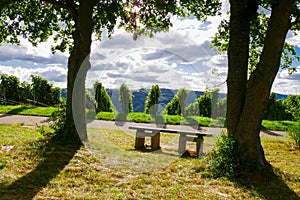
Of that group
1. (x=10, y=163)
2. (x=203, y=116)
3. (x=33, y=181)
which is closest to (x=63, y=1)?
(x=10, y=163)

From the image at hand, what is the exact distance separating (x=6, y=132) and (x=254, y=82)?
7.66 metres

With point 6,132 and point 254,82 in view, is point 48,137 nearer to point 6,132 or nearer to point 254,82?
point 6,132

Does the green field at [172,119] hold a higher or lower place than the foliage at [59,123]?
lower

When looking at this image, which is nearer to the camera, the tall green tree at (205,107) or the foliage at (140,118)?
the foliage at (140,118)

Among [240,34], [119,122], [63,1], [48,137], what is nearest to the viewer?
[240,34]

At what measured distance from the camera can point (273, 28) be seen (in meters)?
6.28

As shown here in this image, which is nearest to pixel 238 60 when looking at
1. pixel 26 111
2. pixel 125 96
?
pixel 125 96

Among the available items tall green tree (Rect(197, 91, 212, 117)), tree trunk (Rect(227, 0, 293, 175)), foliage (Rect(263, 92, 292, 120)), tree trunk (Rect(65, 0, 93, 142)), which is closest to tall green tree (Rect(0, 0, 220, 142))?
tree trunk (Rect(65, 0, 93, 142))

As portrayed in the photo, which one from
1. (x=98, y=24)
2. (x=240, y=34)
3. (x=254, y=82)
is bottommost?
(x=254, y=82)

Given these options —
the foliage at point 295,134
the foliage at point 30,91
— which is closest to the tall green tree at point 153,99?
the foliage at point 295,134

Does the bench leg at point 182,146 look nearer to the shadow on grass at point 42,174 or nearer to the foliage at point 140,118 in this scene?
the shadow on grass at point 42,174

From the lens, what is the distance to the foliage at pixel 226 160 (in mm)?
6309

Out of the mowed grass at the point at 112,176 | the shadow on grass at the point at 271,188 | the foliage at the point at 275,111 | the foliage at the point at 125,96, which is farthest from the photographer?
the foliage at the point at 275,111

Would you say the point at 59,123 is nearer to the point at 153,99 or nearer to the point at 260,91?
the point at 260,91
